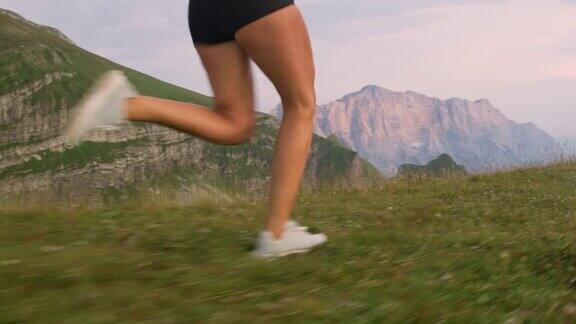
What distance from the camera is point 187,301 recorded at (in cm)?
289

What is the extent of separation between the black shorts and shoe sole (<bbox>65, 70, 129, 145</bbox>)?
728 millimetres

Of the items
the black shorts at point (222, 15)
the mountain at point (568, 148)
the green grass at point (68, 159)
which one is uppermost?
the green grass at point (68, 159)

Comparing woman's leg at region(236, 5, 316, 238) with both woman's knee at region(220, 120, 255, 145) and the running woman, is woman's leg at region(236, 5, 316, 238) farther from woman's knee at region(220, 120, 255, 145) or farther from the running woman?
woman's knee at region(220, 120, 255, 145)

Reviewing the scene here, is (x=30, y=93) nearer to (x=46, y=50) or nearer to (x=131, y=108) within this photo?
(x=46, y=50)

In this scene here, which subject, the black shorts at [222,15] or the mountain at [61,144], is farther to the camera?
the mountain at [61,144]

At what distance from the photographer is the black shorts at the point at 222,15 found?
156 inches

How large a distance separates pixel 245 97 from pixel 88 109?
1122 mm

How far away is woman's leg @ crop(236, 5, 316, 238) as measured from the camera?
13.3 feet

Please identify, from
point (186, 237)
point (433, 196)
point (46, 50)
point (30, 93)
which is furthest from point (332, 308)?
point (46, 50)

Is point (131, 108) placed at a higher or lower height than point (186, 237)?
higher

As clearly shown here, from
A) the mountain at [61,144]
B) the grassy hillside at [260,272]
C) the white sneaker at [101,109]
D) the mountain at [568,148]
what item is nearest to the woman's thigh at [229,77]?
the white sneaker at [101,109]

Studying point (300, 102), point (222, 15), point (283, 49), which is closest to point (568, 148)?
point (300, 102)

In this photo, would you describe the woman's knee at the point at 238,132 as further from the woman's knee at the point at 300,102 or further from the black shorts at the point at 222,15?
the black shorts at the point at 222,15

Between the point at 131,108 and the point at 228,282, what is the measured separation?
1.43 meters
